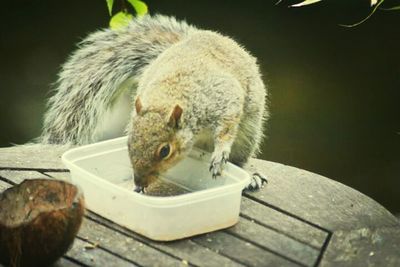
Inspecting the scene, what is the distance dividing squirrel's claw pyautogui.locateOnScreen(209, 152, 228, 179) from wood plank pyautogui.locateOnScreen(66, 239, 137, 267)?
0.47 meters

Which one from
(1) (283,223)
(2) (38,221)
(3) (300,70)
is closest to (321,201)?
(1) (283,223)

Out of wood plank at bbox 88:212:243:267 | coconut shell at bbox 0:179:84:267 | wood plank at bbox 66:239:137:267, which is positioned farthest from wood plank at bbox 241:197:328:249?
coconut shell at bbox 0:179:84:267

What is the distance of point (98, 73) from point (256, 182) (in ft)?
2.46

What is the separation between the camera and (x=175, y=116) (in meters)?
2.28

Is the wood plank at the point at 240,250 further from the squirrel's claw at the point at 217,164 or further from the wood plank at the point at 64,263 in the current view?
the wood plank at the point at 64,263

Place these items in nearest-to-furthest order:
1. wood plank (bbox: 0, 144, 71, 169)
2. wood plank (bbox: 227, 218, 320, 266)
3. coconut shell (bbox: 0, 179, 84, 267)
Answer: coconut shell (bbox: 0, 179, 84, 267) < wood plank (bbox: 227, 218, 320, 266) < wood plank (bbox: 0, 144, 71, 169)

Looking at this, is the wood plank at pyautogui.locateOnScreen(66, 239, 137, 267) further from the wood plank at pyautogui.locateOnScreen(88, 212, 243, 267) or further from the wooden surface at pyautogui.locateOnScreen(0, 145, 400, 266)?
the wood plank at pyautogui.locateOnScreen(88, 212, 243, 267)

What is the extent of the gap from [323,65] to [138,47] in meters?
1.15

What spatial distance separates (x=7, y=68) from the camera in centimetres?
365

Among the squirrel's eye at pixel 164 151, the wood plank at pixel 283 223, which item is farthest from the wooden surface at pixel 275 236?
the squirrel's eye at pixel 164 151

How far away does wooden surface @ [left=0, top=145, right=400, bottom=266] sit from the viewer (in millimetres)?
1979

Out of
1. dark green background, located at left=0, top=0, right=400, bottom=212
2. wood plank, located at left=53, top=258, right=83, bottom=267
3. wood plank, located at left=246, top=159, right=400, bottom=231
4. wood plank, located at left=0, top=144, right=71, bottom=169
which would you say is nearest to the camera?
wood plank, located at left=53, top=258, right=83, bottom=267

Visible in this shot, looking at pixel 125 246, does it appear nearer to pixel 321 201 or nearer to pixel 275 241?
pixel 275 241

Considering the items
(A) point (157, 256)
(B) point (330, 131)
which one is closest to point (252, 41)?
(B) point (330, 131)
